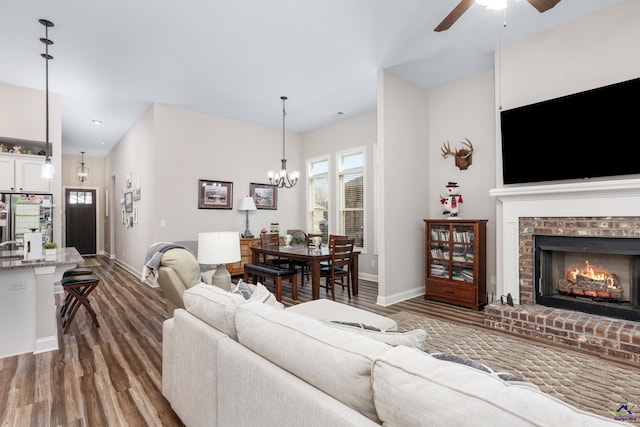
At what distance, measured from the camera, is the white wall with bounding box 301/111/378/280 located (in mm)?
6180

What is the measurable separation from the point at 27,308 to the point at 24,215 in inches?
71.9

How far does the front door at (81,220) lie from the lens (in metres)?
9.57

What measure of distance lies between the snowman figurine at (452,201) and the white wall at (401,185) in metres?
0.41

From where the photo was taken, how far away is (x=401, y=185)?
4.73 metres

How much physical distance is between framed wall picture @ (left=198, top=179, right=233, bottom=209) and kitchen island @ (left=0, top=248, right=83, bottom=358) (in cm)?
315

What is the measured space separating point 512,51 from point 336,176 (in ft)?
12.3

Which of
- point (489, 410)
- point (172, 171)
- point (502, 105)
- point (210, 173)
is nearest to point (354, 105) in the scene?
point (502, 105)

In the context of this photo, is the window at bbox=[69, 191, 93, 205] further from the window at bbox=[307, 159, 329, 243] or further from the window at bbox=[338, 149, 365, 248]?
the window at bbox=[338, 149, 365, 248]

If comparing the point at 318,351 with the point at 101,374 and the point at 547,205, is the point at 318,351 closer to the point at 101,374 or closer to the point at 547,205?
the point at 101,374

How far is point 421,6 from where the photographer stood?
10.2 feet

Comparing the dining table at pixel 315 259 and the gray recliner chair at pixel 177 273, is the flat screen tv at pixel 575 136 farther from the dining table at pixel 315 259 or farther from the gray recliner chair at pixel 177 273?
the gray recliner chair at pixel 177 273

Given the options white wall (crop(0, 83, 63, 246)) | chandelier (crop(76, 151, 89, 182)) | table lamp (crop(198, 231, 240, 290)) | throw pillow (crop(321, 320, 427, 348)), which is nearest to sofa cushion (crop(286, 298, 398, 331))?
table lamp (crop(198, 231, 240, 290))

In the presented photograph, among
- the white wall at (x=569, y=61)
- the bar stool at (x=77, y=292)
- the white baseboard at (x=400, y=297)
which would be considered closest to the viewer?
the white wall at (x=569, y=61)

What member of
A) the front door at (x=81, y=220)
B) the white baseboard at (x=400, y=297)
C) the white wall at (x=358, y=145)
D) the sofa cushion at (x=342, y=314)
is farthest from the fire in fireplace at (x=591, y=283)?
the front door at (x=81, y=220)
